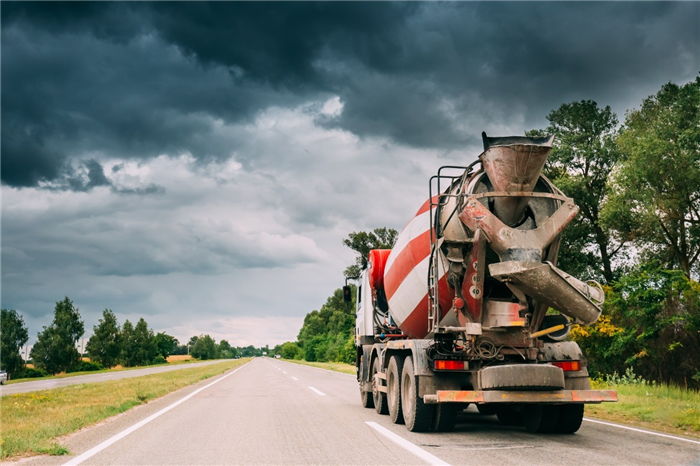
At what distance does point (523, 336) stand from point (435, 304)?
131 cm

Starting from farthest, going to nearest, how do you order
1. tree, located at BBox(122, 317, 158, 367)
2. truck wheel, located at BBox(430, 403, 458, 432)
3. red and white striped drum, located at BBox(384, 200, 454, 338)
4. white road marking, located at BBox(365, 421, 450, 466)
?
1. tree, located at BBox(122, 317, 158, 367)
2. red and white striped drum, located at BBox(384, 200, 454, 338)
3. truck wheel, located at BBox(430, 403, 458, 432)
4. white road marking, located at BBox(365, 421, 450, 466)

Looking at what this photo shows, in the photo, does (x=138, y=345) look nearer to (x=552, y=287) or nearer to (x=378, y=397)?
(x=378, y=397)

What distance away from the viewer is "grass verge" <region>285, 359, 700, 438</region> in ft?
30.9

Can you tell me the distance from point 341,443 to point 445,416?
6.51ft

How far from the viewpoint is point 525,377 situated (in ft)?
25.4

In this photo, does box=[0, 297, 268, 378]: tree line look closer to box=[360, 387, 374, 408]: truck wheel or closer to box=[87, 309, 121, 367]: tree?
box=[87, 309, 121, 367]: tree

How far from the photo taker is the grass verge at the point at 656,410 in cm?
942

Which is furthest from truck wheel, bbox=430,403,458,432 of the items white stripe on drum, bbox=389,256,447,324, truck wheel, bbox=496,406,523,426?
truck wheel, bbox=496,406,523,426

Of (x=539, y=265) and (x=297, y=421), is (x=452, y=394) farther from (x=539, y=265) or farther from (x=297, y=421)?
(x=297, y=421)

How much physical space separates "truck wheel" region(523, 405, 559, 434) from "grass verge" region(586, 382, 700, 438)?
5.96 feet

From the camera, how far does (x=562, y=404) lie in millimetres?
8734

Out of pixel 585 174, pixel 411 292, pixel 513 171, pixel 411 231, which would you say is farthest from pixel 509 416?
pixel 585 174

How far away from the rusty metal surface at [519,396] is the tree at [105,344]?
77.2 meters

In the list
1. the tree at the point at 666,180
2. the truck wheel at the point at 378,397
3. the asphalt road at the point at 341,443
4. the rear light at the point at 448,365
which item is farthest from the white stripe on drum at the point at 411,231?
the tree at the point at 666,180
